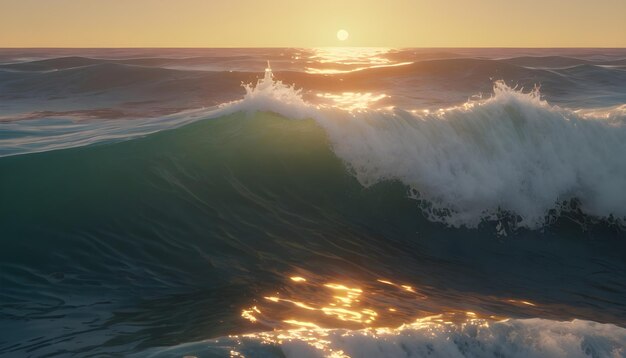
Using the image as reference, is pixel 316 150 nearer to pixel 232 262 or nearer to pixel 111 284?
pixel 232 262

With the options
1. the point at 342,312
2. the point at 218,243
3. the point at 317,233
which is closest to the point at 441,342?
the point at 342,312

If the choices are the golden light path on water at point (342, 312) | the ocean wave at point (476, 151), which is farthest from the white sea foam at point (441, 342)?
the ocean wave at point (476, 151)

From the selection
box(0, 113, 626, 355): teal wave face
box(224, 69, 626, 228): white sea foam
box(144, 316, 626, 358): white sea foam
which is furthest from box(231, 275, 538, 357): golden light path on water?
box(224, 69, 626, 228): white sea foam

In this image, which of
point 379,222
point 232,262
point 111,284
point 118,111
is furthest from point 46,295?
point 118,111

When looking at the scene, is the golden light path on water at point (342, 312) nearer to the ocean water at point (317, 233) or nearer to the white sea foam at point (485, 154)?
the ocean water at point (317, 233)

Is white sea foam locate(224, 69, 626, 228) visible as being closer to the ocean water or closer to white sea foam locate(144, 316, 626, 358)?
the ocean water

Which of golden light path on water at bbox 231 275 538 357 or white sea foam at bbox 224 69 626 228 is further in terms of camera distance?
white sea foam at bbox 224 69 626 228
